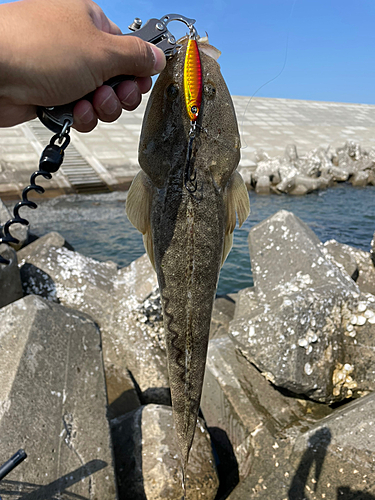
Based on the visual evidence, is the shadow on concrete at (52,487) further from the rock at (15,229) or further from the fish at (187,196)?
the rock at (15,229)

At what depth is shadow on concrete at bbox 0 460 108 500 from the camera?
8.04 ft

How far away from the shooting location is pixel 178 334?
190cm

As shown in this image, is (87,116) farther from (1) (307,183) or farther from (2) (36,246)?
(1) (307,183)

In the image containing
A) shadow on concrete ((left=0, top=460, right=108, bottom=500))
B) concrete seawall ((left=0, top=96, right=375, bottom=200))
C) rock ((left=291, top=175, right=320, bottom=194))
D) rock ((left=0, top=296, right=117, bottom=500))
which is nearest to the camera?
shadow on concrete ((left=0, top=460, right=108, bottom=500))

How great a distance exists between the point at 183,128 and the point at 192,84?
0.20 meters

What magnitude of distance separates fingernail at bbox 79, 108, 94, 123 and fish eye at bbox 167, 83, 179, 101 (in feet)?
1.53

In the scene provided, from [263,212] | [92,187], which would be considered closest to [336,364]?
[263,212]

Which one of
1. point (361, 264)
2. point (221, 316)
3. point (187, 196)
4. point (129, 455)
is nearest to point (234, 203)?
point (187, 196)

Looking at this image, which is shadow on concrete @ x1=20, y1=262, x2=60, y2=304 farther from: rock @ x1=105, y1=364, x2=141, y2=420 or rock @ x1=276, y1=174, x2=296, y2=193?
rock @ x1=276, y1=174, x2=296, y2=193

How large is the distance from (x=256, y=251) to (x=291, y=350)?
7.42 feet

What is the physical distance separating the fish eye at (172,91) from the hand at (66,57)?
136 millimetres

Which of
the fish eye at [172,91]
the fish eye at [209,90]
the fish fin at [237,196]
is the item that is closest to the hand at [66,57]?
the fish eye at [172,91]

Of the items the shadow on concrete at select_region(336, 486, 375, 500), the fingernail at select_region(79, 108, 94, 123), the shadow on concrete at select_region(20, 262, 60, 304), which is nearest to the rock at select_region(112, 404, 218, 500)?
the shadow on concrete at select_region(336, 486, 375, 500)

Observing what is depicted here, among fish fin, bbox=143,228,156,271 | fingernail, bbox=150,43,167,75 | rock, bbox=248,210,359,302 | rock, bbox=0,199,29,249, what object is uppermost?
fingernail, bbox=150,43,167,75
